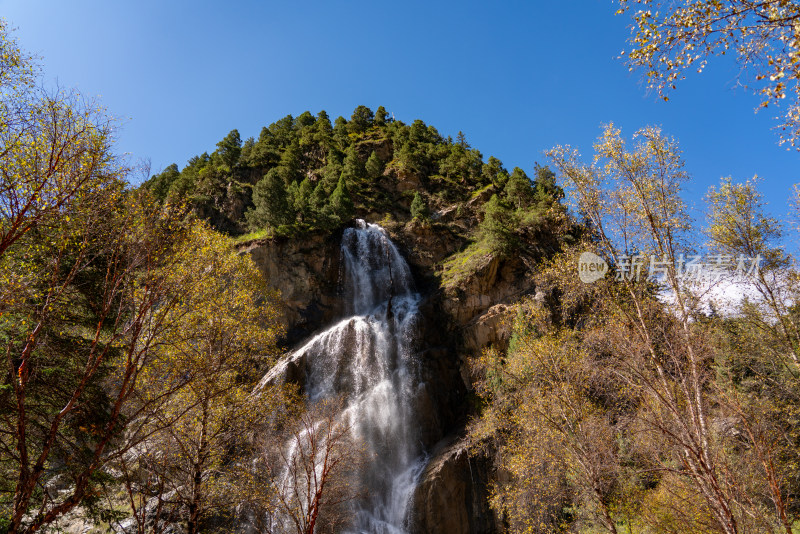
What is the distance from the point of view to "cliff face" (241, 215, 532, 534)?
62.6 ft

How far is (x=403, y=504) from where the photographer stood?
19.0m

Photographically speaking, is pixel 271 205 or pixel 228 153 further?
pixel 228 153

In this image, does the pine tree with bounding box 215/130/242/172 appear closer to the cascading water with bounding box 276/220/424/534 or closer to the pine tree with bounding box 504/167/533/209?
the cascading water with bounding box 276/220/424/534

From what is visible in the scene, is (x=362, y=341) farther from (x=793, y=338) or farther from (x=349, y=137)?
(x=349, y=137)

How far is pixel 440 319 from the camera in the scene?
2833 cm

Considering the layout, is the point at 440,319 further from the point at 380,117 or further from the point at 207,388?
the point at 380,117

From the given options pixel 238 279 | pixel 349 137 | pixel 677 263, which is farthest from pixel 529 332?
pixel 349 137

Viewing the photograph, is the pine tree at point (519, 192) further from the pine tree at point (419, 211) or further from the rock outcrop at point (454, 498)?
the rock outcrop at point (454, 498)

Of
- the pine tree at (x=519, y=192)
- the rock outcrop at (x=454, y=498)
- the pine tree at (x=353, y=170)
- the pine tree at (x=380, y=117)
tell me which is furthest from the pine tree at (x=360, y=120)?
the rock outcrop at (x=454, y=498)

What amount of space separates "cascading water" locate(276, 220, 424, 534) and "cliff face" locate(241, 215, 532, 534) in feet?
3.04

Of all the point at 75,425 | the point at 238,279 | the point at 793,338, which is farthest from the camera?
the point at 793,338

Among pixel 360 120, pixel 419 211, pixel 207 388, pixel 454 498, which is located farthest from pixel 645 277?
pixel 360 120

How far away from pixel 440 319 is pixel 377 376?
676cm

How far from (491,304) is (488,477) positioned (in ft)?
37.9
